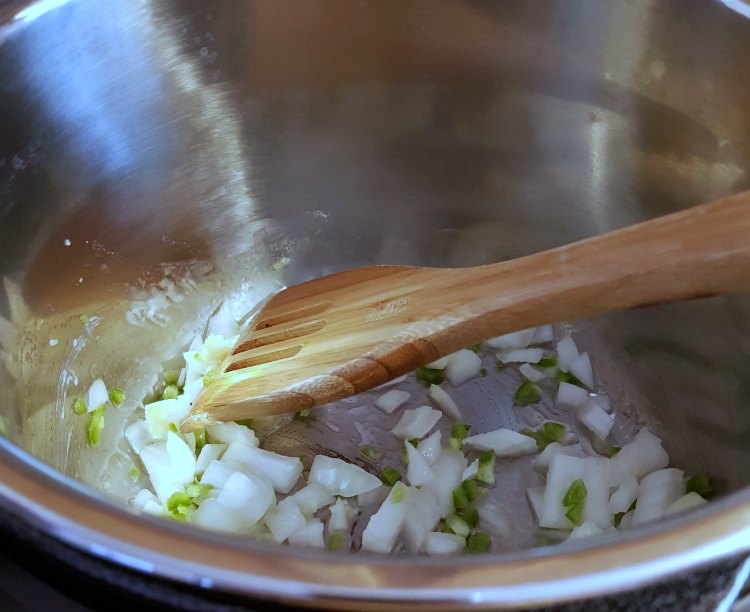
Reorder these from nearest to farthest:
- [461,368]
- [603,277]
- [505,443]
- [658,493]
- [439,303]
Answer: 1. [603,277]
2. [439,303]
3. [658,493]
4. [505,443]
5. [461,368]

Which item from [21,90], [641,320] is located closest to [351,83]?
[21,90]

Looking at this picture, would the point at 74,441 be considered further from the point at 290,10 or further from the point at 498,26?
the point at 498,26

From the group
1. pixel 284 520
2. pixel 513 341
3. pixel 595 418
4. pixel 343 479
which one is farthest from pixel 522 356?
pixel 284 520

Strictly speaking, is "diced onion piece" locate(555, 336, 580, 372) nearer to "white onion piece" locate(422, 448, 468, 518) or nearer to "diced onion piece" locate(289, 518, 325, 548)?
"white onion piece" locate(422, 448, 468, 518)

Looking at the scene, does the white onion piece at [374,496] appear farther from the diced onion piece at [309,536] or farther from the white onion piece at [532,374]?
the white onion piece at [532,374]

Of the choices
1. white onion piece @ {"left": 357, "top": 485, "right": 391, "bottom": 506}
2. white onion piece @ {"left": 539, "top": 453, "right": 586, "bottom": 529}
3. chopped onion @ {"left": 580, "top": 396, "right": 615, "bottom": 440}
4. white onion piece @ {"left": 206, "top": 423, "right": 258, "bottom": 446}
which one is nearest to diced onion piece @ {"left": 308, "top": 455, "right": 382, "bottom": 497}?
white onion piece @ {"left": 357, "top": 485, "right": 391, "bottom": 506}

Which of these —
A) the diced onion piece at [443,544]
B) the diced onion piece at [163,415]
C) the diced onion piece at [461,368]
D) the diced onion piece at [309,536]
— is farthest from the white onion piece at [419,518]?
the diced onion piece at [163,415]

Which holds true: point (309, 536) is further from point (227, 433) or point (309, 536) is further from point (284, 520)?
point (227, 433)
